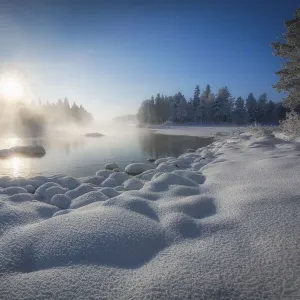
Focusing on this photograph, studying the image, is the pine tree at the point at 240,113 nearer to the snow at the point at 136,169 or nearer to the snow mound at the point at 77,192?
the snow at the point at 136,169

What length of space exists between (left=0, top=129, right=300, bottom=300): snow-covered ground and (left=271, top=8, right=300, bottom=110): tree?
9.21 meters

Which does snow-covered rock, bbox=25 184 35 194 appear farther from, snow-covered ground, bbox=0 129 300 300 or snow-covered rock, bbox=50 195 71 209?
snow-covered ground, bbox=0 129 300 300

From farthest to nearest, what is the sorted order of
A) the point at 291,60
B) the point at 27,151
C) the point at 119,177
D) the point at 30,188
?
the point at 27,151 < the point at 291,60 < the point at 119,177 < the point at 30,188

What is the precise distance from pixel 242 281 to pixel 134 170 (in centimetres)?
1064

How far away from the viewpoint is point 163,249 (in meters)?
3.31

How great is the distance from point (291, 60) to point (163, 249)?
1381 cm

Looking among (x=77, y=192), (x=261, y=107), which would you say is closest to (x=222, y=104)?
(x=261, y=107)

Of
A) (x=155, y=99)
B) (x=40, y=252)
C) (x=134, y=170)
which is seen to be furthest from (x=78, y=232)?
(x=155, y=99)

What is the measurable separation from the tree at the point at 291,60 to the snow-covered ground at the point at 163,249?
9.21 meters

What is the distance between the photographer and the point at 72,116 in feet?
305

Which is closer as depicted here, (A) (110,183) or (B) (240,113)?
(A) (110,183)

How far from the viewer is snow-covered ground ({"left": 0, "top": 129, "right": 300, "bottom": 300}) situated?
243 cm

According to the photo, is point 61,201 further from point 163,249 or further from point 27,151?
point 27,151

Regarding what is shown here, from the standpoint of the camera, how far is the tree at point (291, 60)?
37.1 feet
